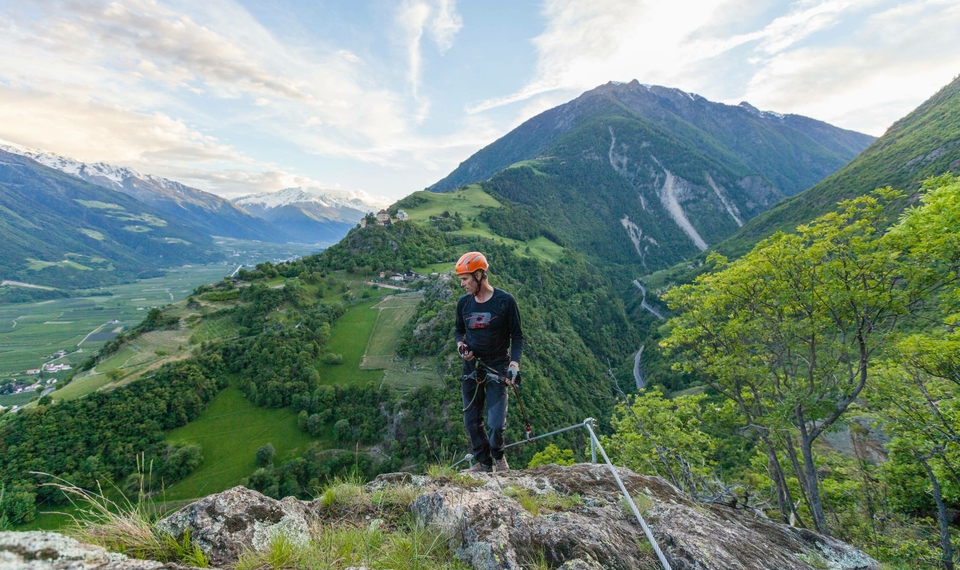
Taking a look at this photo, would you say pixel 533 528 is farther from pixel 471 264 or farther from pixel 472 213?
pixel 472 213

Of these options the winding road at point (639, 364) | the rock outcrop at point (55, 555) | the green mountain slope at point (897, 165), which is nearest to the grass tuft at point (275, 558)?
the rock outcrop at point (55, 555)

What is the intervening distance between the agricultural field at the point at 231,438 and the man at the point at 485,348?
47.3 m

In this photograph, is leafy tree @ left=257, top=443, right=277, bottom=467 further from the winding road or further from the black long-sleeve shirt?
the winding road

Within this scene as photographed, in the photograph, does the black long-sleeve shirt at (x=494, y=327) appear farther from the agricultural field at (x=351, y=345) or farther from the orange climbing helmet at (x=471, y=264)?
the agricultural field at (x=351, y=345)

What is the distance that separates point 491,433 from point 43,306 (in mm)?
255337

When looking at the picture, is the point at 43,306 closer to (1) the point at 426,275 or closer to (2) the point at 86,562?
(1) the point at 426,275

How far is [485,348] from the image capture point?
6.29 metres

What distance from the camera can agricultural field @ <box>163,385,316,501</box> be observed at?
41.5 meters

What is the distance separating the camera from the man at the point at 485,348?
20.1 feet

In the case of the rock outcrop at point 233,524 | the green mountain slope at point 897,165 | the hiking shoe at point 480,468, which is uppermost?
the green mountain slope at point 897,165

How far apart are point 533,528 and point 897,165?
135 meters

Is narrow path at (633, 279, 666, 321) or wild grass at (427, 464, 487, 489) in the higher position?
wild grass at (427, 464, 487, 489)

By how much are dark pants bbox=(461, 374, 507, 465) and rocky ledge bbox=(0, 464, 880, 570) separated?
1.05 m

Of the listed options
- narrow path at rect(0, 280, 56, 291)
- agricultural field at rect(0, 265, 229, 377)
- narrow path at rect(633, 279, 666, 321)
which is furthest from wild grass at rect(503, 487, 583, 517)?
narrow path at rect(0, 280, 56, 291)
